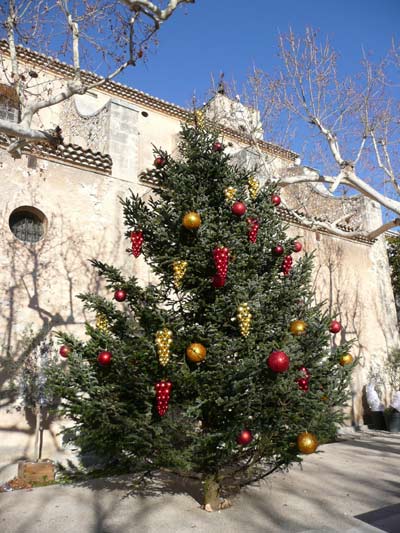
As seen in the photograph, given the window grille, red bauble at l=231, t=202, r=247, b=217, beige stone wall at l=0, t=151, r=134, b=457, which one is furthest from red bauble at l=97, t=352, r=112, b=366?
the window grille

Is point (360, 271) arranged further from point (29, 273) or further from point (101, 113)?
point (29, 273)

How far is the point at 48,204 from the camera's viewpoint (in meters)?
8.20

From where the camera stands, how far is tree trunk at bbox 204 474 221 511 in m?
4.39

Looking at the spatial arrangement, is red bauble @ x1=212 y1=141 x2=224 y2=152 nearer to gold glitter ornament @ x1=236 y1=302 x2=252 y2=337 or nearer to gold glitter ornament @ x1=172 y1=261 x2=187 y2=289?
gold glitter ornament @ x1=172 y1=261 x2=187 y2=289

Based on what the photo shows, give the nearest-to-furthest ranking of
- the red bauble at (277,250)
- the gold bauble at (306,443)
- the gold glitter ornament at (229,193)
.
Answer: the gold bauble at (306,443), the gold glitter ornament at (229,193), the red bauble at (277,250)

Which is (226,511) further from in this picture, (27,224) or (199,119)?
(27,224)

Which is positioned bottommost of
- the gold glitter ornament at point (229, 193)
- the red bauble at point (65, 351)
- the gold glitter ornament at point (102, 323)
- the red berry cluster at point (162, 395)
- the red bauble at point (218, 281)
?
the red berry cluster at point (162, 395)

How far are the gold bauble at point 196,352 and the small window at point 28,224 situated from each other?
529 centimetres

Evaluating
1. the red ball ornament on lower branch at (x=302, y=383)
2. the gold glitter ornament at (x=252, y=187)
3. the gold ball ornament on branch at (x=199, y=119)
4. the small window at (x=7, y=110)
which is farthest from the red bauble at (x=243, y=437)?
the small window at (x=7, y=110)

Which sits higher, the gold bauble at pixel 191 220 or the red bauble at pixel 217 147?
the red bauble at pixel 217 147

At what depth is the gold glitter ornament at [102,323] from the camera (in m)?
4.57

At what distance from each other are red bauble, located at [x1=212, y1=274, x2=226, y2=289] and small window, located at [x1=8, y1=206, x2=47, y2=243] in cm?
504

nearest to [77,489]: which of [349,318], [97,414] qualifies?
[97,414]

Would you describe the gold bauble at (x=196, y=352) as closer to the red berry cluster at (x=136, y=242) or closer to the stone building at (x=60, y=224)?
the red berry cluster at (x=136, y=242)
